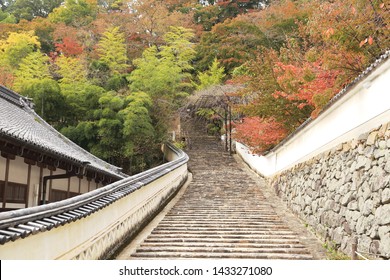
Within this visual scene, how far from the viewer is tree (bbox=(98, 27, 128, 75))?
1239 inches

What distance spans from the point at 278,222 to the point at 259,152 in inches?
280

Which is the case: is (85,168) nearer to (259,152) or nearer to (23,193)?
(23,193)

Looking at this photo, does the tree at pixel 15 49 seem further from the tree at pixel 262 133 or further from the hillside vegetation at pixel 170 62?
the tree at pixel 262 133

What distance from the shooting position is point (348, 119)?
8.41 m

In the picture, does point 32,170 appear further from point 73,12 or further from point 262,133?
point 73,12

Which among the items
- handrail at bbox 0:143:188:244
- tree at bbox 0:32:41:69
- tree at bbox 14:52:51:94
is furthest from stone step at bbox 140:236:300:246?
tree at bbox 0:32:41:69

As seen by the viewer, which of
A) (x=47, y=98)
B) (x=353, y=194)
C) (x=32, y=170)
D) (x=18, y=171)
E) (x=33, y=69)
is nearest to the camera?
(x=353, y=194)

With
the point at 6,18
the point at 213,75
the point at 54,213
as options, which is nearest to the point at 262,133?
the point at 54,213

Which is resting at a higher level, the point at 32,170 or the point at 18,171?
the point at 32,170

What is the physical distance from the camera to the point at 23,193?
10156mm

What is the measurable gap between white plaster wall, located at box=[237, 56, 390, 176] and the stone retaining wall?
0.20m

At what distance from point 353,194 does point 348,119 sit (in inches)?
62.4

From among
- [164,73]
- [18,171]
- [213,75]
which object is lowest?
[18,171]
